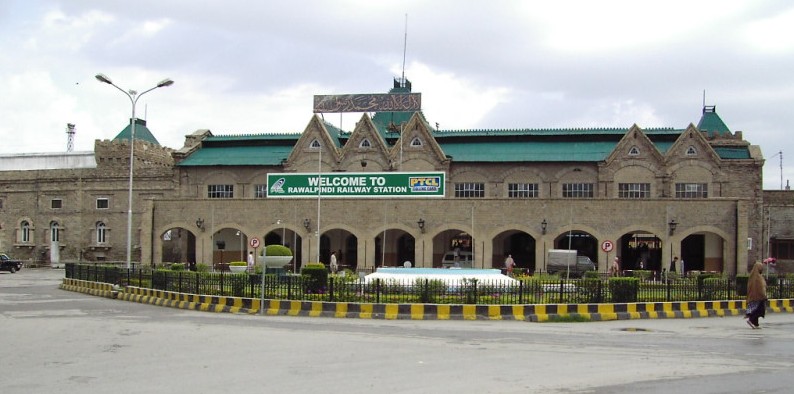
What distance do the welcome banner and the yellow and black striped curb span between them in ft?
81.2

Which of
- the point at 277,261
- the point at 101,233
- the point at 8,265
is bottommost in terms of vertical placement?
the point at 8,265

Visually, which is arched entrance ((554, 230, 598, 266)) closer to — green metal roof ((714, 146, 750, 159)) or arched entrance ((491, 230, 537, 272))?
arched entrance ((491, 230, 537, 272))

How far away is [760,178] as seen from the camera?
51.8 m

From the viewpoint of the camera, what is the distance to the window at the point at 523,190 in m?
53.3

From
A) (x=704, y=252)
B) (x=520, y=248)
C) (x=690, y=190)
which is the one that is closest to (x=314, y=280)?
(x=520, y=248)

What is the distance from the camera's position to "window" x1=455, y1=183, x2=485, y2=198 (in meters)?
54.0

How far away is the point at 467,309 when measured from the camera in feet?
69.9

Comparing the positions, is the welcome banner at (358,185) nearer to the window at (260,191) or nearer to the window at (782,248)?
the window at (260,191)

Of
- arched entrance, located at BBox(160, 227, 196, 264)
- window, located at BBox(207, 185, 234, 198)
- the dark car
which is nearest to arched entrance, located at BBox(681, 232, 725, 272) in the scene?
window, located at BBox(207, 185, 234, 198)

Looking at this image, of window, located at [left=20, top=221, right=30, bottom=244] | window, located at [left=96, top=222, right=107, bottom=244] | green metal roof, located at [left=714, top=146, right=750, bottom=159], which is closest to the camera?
green metal roof, located at [left=714, top=146, right=750, bottom=159]

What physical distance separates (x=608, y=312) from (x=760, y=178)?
35.2 meters

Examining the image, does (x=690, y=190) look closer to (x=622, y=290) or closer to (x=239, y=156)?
(x=622, y=290)

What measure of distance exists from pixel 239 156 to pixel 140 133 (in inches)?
592

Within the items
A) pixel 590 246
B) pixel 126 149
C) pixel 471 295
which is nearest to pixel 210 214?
pixel 126 149
